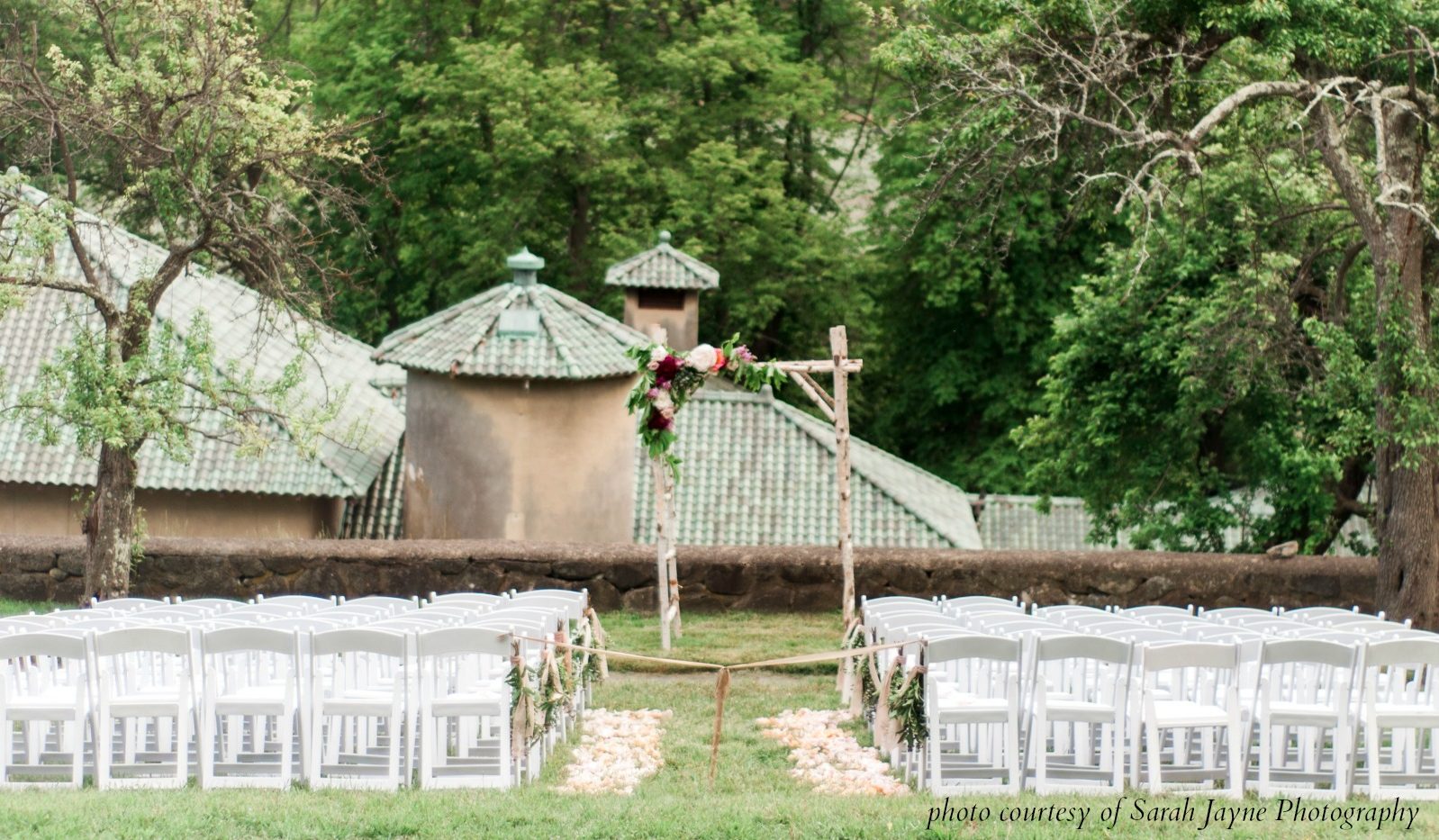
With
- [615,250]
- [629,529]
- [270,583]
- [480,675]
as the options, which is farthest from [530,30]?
A: [480,675]

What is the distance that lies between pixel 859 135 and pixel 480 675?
34.1 metres

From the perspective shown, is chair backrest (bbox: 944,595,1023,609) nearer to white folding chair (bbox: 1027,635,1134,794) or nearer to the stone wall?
white folding chair (bbox: 1027,635,1134,794)

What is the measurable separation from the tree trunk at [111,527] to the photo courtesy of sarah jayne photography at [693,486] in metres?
0.04

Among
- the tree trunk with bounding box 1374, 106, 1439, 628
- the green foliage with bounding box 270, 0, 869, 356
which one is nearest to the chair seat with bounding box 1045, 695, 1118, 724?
the tree trunk with bounding box 1374, 106, 1439, 628

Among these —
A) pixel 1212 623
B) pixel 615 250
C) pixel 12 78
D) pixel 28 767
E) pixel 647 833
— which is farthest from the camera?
pixel 615 250

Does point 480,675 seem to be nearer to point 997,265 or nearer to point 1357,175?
point 1357,175

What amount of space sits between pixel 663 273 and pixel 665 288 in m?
0.29

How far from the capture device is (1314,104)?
1386 centimetres

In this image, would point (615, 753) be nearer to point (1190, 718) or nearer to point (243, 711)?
point (243, 711)

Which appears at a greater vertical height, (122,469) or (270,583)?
(122,469)

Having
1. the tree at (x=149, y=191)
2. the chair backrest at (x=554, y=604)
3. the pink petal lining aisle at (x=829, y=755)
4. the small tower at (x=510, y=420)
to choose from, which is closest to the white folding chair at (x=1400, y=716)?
the pink petal lining aisle at (x=829, y=755)

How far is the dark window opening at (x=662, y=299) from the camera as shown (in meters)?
29.0

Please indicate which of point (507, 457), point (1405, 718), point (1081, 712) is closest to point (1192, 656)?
point (1081, 712)

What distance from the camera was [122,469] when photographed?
14352 mm
